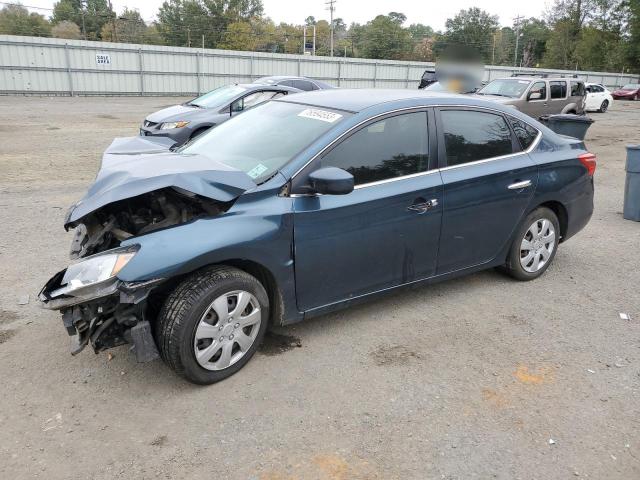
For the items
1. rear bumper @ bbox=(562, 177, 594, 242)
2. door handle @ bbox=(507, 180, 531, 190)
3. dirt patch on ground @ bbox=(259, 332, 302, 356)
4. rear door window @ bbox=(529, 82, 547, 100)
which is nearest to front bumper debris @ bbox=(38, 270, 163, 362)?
dirt patch on ground @ bbox=(259, 332, 302, 356)

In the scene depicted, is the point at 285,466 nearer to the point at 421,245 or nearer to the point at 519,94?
the point at 421,245

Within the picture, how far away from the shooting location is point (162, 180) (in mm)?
3213

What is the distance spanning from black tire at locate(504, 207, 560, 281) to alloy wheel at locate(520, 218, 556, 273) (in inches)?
1.1

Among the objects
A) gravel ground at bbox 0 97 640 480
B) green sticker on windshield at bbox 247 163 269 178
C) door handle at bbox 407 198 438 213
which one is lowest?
gravel ground at bbox 0 97 640 480

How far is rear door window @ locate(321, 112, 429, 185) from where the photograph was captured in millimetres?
3676

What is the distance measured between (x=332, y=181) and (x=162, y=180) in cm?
101

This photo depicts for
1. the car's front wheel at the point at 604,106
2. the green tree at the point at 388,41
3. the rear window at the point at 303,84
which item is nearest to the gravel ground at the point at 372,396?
the rear window at the point at 303,84

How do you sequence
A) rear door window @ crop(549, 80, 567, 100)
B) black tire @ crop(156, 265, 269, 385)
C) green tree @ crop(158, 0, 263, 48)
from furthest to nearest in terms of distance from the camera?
green tree @ crop(158, 0, 263, 48) → rear door window @ crop(549, 80, 567, 100) → black tire @ crop(156, 265, 269, 385)

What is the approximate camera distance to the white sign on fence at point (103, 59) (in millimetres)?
26844

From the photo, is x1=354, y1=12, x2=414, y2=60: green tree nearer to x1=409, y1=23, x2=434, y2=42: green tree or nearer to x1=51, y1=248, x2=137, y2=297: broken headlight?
x1=409, y1=23, x2=434, y2=42: green tree

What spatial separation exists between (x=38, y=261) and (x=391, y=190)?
344 cm

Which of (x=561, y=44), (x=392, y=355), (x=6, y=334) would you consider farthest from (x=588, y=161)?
(x=561, y=44)

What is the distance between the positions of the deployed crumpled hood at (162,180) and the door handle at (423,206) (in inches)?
46.8

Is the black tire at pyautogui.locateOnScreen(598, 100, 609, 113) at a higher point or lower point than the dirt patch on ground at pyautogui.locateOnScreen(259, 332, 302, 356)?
higher
